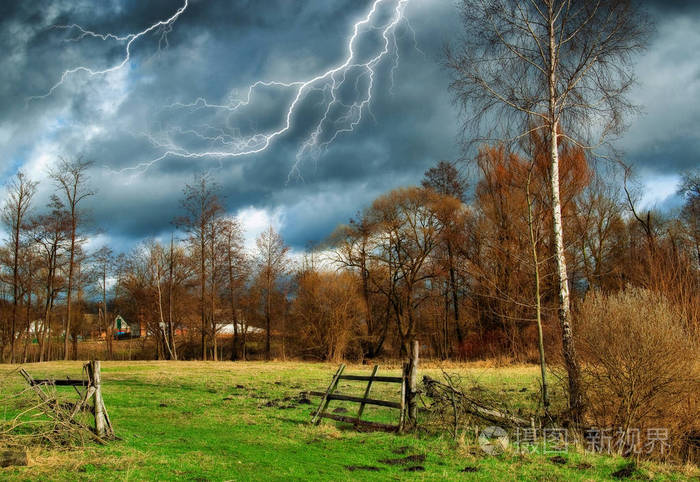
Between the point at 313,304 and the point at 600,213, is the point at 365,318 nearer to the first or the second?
the point at 313,304

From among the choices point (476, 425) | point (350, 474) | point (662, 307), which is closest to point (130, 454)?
point (350, 474)

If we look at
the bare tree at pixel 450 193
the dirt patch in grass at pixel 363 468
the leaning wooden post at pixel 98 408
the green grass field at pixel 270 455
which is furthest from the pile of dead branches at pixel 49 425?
the bare tree at pixel 450 193

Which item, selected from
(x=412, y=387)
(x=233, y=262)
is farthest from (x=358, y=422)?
(x=233, y=262)

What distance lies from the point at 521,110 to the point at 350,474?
859cm

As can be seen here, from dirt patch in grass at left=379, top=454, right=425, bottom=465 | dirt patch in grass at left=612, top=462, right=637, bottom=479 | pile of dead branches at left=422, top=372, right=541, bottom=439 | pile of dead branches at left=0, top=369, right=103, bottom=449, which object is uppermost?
pile of dead branches at left=0, top=369, right=103, bottom=449

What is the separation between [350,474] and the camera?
294 inches

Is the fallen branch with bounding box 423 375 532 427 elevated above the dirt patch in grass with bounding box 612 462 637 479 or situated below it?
above

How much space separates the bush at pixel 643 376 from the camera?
358 inches

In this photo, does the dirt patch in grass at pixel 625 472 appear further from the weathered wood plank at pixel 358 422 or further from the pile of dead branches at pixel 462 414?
the weathered wood plank at pixel 358 422

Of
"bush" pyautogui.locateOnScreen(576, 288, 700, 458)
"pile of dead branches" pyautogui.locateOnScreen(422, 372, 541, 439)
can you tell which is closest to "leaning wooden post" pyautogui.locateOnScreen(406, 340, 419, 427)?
"pile of dead branches" pyautogui.locateOnScreen(422, 372, 541, 439)

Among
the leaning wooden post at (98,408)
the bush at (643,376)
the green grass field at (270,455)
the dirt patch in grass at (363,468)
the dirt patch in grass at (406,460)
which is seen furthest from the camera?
the bush at (643,376)

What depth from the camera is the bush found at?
9.09 meters

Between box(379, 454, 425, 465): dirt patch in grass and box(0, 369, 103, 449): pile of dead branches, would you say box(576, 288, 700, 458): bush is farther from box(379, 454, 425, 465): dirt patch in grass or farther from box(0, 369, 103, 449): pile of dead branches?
box(0, 369, 103, 449): pile of dead branches

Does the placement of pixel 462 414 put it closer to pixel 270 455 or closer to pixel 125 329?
pixel 270 455
